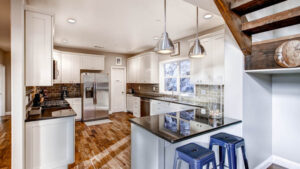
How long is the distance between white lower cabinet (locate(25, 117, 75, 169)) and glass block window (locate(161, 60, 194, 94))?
9.82ft

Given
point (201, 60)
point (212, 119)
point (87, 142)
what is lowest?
point (87, 142)

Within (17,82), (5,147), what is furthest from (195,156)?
(5,147)

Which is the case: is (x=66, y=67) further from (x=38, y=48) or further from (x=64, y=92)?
(x=38, y=48)

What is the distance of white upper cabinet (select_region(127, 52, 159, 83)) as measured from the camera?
201 inches

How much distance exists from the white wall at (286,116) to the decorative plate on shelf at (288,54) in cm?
100

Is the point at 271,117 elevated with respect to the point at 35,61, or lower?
lower

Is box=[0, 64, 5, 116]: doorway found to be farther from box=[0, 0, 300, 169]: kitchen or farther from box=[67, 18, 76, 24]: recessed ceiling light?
box=[67, 18, 76, 24]: recessed ceiling light

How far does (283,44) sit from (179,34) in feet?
8.53

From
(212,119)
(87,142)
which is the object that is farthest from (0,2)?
(212,119)

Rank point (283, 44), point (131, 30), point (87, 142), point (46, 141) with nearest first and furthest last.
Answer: point (283, 44)
point (46, 141)
point (87, 142)
point (131, 30)

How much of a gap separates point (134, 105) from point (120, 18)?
3.56 meters

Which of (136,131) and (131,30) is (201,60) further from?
(136,131)

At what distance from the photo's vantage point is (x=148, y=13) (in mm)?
2719

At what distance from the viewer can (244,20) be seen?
1693mm
